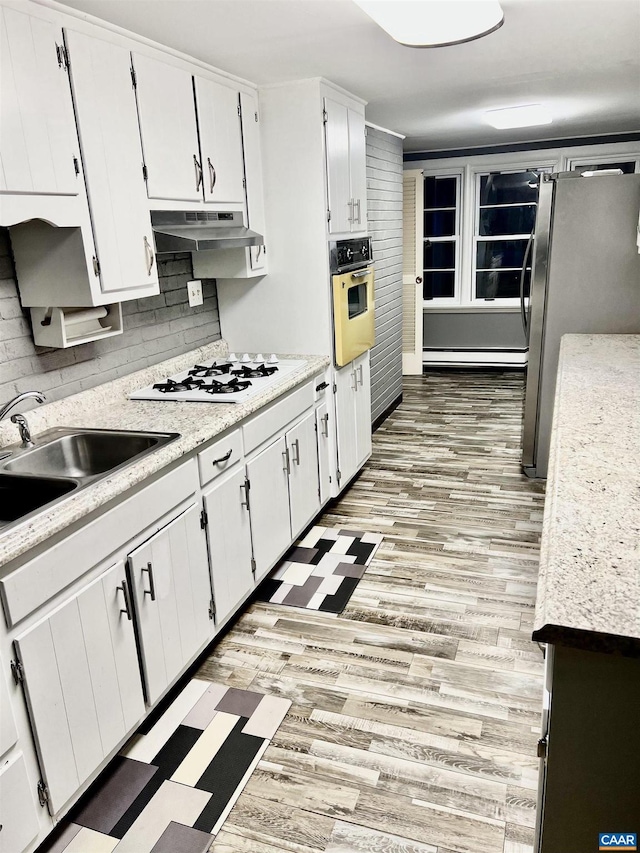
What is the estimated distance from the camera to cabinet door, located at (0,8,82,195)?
186cm

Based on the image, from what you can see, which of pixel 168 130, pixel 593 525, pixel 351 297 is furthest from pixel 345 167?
pixel 593 525

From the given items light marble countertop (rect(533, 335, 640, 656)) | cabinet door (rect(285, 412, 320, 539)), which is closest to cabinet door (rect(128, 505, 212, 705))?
cabinet door (rect(285, 412, 320, 539))

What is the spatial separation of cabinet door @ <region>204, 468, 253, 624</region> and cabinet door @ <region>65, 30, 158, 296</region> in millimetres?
870

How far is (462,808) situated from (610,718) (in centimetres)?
105

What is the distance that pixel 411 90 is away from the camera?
3.60 metres

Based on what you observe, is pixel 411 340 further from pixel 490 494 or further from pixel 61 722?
pixel 61 722

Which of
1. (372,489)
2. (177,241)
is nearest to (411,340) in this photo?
(372,489)

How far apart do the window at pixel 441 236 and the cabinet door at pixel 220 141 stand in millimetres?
4197

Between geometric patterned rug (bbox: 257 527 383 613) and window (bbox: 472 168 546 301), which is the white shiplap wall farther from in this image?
geometric patterned rug (bbox: 257 527 383 613)

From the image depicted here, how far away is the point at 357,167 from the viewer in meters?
3.86

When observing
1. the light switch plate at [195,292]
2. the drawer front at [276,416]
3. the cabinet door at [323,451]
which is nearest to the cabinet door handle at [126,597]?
the drawer front at [276,416]

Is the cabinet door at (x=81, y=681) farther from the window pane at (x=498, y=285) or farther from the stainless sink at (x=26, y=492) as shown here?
the window pane at (x=498, y=285)

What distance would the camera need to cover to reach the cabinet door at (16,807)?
1527 millimetres

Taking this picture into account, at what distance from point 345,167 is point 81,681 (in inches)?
118
